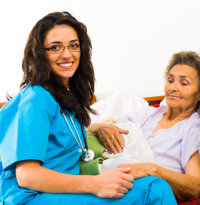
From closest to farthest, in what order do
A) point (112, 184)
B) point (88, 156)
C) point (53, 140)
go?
point (112, 184), point (53, 140), point (88, 156)

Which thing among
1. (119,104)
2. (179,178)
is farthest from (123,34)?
(179,178)

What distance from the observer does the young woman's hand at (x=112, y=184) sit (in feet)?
3.28

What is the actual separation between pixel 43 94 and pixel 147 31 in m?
2.04

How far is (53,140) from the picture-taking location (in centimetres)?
117

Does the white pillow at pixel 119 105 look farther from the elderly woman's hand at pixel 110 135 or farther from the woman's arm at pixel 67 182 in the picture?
the woman's arm at pixel 67 182

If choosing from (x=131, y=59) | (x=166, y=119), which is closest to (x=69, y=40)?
(x=166, y=119)

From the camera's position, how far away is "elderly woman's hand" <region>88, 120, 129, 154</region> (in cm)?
151

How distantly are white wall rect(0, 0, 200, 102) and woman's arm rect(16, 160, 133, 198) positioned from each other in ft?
6.76

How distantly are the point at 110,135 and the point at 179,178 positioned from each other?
457mm

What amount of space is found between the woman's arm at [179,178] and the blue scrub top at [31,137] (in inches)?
12.7

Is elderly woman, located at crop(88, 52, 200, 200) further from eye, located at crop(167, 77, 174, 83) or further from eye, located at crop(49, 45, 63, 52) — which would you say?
eye, located at crop(49, 45, 63, 52)

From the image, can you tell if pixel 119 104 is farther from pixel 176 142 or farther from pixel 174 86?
pixel 176 142

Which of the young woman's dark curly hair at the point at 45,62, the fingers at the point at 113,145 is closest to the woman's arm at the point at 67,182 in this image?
the young woman's dark curly hair at the point at 45,62

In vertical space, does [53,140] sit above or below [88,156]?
above
